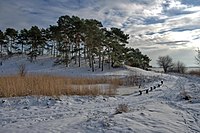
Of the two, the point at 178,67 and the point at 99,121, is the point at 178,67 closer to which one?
the point at 178,67

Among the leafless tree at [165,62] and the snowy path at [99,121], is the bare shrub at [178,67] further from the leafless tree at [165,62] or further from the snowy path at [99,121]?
the snowy path at [99,121]

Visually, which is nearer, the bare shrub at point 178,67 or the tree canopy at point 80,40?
the tree canopy at point 80,40

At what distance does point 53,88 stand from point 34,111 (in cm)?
459

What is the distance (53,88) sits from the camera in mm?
14477

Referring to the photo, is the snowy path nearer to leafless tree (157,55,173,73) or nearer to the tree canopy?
the tree canopy

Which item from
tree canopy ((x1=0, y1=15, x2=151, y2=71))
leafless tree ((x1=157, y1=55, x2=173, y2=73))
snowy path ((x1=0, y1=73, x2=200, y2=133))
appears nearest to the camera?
snowy path ((x1=0, y1=73, x2=200, y2=133))

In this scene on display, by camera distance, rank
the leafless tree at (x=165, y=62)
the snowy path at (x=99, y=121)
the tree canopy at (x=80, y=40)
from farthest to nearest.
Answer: the leafless tree at (x=165, y=62), the tree canopy at (x=80, y=40), the snowy path at (x=99, y=121)

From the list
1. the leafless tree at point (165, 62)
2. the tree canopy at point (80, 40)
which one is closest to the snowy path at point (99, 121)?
the tree canopy at point (80, 40)

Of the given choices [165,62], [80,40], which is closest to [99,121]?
[80,40]

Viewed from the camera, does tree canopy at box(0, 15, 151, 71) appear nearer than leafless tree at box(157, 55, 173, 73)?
Yes

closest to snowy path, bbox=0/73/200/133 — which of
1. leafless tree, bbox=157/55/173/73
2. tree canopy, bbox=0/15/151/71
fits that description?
tree canopy, bbox=0/15/151/71

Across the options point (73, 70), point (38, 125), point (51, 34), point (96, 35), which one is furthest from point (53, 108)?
point (51, 34)

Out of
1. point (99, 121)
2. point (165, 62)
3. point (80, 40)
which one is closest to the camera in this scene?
point (99, 121)

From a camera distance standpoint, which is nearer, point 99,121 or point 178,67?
point 99,121
